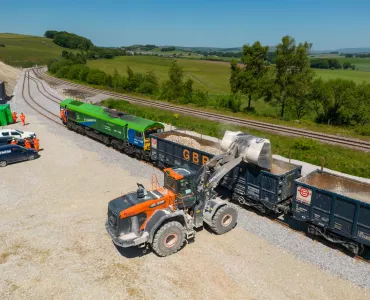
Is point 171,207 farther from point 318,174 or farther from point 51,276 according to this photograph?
point 318,174

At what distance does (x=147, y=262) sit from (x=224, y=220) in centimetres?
385

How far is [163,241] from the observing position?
11.6 m

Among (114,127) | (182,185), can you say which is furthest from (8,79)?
(182,185)

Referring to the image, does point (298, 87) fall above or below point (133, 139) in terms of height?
above

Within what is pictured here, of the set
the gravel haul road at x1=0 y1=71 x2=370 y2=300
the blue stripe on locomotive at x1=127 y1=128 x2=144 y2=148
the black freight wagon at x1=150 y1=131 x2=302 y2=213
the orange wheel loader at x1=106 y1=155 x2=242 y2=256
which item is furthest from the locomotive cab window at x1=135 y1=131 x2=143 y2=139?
the orange wheel loader at x1=106 y1=155 x2=242 y2=256

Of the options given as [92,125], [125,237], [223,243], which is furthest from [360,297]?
[92,125]

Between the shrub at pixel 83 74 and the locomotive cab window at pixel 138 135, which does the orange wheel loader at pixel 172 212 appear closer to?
the locomotive cab window at pixel 138 135

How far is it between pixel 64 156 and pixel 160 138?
8642mm

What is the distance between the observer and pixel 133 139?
885 inches

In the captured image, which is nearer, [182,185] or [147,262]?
[147,262]

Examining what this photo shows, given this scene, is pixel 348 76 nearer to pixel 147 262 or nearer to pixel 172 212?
pixel 172 212

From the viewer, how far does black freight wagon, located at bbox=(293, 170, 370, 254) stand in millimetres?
11133

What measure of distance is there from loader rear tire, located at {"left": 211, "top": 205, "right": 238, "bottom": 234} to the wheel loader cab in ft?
4.31

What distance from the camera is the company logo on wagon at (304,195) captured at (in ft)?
41.0
